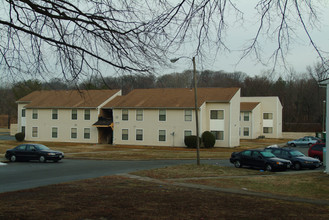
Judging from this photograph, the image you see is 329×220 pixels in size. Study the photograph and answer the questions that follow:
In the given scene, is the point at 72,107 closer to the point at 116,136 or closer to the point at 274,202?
the point at 116,136

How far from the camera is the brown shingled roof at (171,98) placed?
48.2m

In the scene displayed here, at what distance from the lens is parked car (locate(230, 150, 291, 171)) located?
23734mm

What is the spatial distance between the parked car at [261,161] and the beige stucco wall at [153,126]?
69.4 feet

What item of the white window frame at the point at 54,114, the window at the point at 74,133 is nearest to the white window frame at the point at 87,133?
the window at the point at 74,133

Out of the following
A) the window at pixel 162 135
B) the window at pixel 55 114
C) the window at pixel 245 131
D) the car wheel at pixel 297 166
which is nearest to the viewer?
the car wheel at pixel 297 166

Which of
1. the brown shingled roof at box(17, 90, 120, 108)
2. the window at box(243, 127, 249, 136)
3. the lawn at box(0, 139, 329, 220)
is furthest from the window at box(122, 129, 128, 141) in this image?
the lawn at box(0, 139, 329, 220)

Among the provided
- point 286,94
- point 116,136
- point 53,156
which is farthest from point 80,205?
point 286,94

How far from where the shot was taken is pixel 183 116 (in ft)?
155

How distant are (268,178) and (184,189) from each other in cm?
605

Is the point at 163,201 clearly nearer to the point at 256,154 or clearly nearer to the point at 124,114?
the point at 256,154

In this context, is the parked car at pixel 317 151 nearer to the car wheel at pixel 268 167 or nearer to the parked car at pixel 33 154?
the car wheel at pixel 268 167

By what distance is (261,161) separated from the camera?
24.4 meters

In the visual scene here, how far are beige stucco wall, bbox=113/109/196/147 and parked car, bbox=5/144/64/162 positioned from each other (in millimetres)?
20122

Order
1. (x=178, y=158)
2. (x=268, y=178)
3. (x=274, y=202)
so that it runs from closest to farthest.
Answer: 1. (x=274, y=202)
2. (x=268, y=178)
3. (x=178, y=158)
